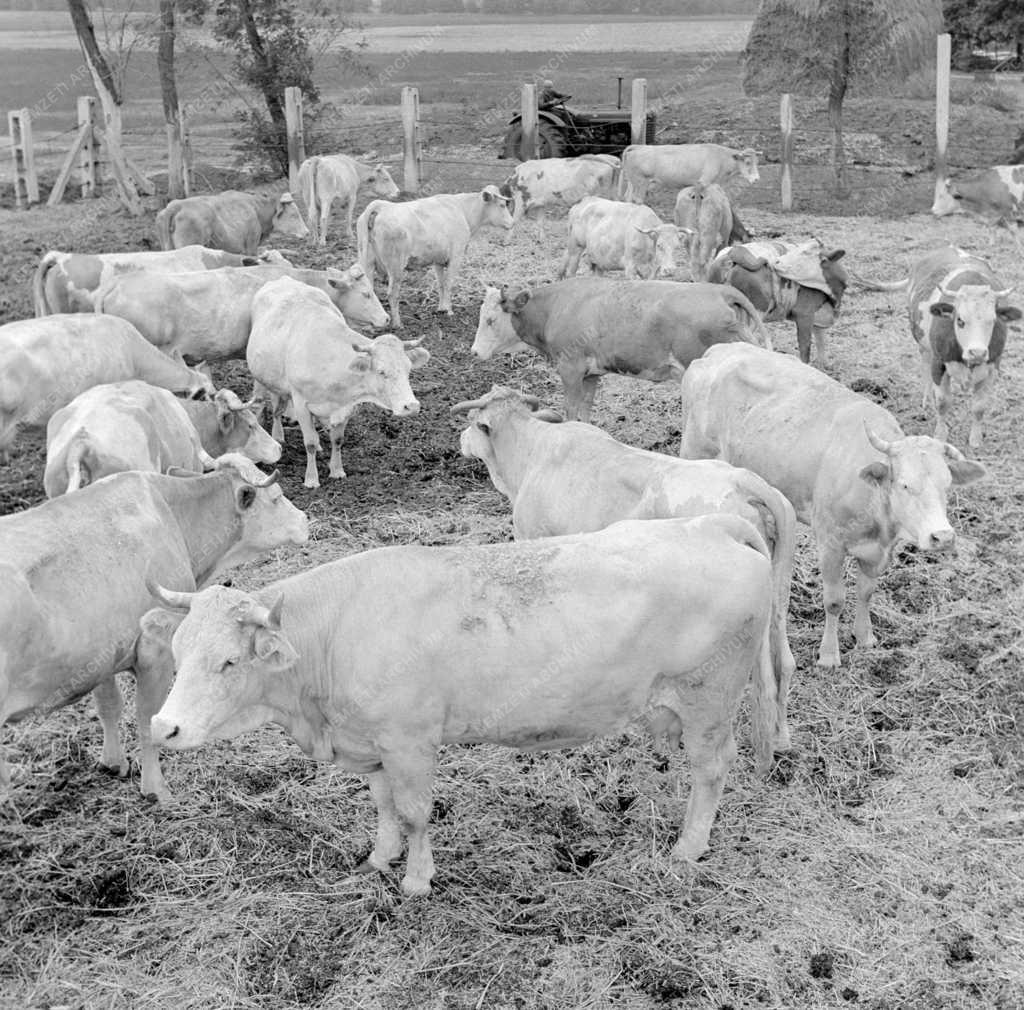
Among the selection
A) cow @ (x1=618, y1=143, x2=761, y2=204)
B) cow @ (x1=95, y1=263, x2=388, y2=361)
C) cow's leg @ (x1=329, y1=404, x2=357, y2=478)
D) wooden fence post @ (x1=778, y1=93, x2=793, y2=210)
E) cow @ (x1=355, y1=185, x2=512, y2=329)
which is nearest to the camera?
cow's leg @ (x1=329, y1=404, x2=357, y2=478)

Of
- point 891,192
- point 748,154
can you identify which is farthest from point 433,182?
point 891,192

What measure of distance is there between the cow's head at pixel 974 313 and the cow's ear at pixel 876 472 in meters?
2.97

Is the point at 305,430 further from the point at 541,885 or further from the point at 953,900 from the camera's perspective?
the point at 953,900

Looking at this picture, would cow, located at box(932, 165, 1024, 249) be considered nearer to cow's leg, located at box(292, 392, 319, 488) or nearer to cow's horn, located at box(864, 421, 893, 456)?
cow's leg, located at box(292, 392, 319, 488)

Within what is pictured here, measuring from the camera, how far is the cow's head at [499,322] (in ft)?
31.4

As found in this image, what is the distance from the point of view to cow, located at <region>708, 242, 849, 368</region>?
10016 mm

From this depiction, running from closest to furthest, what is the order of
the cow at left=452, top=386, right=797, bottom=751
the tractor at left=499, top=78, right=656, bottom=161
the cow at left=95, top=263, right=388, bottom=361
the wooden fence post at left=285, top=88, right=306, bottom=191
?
the cow at left=452, top=386, right=797, bottom=751 < the cow at left=95, top=263, right=388, bottom=361 < the wooden fence post at left=285, top=88, right=306, bottom=191 < the tractor at left=499, top=78, right=656, bottom=161

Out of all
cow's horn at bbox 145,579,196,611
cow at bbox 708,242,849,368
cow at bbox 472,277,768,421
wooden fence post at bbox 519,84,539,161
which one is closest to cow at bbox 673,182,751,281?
cow at bbox 708,242,849,368

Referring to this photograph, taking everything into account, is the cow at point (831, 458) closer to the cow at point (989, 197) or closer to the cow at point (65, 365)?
the cow at point (65, 365)

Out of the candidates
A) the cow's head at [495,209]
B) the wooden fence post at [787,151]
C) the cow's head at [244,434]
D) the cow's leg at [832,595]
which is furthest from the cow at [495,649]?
the wooden fence post at [787,151]

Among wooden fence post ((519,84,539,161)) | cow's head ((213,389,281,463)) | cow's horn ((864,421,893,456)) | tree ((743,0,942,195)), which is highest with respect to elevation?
tree ((743,0,942,195))

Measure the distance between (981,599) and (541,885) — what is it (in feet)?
10.7

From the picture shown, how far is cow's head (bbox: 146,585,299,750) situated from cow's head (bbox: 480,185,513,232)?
10170 mm

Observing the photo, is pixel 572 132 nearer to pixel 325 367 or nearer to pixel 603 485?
pixel 325 367
